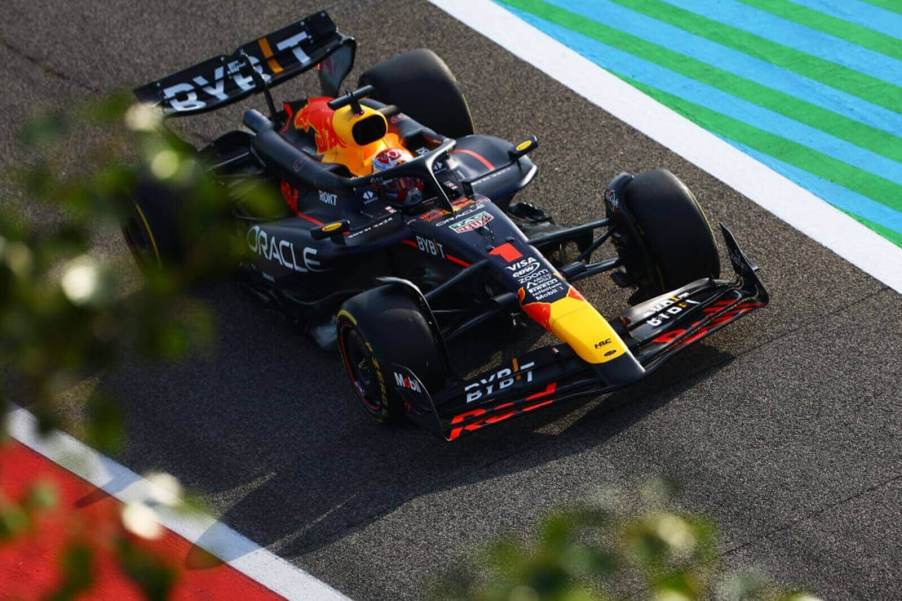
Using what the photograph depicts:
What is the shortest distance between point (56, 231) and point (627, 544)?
0.74m

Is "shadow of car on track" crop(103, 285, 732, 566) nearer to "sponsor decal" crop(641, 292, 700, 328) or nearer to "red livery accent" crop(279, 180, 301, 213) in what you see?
"sponsor decal" crop(641, 292, 700, 328)

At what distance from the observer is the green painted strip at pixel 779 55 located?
1030cm

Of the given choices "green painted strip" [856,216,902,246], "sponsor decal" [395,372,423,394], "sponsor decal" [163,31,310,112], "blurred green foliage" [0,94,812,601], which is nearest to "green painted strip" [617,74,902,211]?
"green painted strip" [856,216,902,246]

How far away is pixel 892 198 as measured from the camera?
9.24m

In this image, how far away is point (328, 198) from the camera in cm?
800

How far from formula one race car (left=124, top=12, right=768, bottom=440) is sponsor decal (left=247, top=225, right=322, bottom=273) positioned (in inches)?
0.5

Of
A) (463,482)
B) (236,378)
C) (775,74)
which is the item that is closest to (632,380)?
(463,482)

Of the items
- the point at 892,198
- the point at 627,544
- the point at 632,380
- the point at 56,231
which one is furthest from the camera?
the point at 892,198

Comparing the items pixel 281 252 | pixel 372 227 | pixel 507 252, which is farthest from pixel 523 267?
pixel 281 252

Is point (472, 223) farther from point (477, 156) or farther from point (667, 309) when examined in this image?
point (667, 309)

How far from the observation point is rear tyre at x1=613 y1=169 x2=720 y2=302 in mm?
7520

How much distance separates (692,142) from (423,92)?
2.03 meters

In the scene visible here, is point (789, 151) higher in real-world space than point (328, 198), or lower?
lower

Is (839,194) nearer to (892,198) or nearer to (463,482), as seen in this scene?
(892,198)
